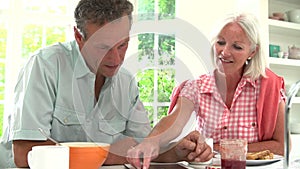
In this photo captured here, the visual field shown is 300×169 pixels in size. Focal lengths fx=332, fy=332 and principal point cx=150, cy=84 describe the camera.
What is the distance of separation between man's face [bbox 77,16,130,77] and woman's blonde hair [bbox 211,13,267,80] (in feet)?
1.96

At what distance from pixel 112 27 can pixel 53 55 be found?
0.27 metres

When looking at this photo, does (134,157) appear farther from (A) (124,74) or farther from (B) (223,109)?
(B) (223,109)

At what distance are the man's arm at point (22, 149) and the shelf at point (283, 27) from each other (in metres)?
2.48

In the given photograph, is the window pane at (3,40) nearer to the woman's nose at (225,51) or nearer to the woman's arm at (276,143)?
the woman's nose at (225,51)

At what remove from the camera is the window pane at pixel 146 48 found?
1.13 m

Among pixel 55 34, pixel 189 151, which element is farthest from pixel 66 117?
pixel 55 34

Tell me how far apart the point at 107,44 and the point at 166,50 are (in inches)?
9.0

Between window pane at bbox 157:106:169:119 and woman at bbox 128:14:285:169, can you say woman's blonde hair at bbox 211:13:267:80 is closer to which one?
woman at bbox 128:14:285:169

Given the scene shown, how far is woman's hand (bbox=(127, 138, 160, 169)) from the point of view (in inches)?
38.4

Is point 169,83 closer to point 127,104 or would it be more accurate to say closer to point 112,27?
point 127,104

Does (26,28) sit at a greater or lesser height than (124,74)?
greater

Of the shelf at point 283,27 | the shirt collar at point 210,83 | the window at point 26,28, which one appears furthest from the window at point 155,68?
the shelf at point 283,27

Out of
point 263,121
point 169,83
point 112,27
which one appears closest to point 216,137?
point 263,121

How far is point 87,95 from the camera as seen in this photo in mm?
1309
